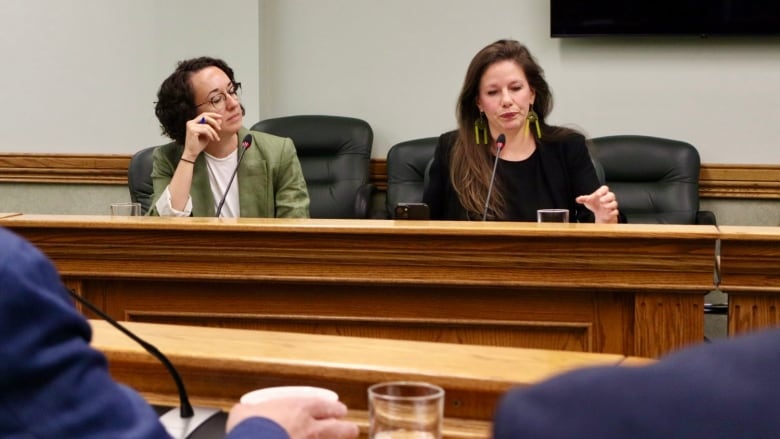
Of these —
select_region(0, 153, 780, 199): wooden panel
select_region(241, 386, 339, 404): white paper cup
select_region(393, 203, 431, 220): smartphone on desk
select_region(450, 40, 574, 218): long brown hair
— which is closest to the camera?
select_region(241, 386, 339, 404): white paper cup

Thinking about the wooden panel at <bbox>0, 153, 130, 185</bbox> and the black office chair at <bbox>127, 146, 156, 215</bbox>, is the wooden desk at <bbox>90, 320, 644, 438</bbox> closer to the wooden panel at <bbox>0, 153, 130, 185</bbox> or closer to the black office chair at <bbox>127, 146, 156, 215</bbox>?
the black office chair at <bbox>127, 146, 156, 215</bbox>

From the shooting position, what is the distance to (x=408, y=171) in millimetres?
4055

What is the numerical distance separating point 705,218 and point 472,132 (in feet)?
3.48

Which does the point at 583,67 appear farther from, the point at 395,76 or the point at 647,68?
the point at 395,76

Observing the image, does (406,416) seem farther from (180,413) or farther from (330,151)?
(330,151)

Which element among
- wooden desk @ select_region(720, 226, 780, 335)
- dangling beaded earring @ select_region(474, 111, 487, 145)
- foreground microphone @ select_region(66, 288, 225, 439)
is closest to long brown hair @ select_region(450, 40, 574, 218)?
dangling beaded earring @ select_region(474, 111, 487, 145)

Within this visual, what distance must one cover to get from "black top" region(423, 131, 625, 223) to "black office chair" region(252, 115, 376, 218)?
1.03 meters

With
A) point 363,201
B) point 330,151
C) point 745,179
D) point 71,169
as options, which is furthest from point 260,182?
point 745,179

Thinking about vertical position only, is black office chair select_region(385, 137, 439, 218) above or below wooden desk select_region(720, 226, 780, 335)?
above

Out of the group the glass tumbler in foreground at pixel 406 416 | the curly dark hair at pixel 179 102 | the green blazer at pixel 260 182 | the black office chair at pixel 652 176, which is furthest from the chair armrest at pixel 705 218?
the glass tumbler in foreground at pixel 406 416

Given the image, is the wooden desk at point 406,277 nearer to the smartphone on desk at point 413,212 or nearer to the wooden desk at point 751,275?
the wooden desk at point 751,275

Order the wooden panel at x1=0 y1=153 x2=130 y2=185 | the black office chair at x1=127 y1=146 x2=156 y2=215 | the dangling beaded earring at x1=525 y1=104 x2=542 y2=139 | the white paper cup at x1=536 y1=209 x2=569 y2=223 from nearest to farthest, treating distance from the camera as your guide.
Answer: the white paper cup at x1=536 y1=209 x2=569 y2=223 → the dangling beaded earring at x1=525 y1=104 x2=542 y2=139 → the black office chair at x1=127 y1=146 x2=156 y2=215 → the wooden panel at x1=0 y1=153 x2=130 y2=185

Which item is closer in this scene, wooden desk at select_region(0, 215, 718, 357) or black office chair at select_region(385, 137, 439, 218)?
wooden desk at select_region(0, 215, 718, 357)

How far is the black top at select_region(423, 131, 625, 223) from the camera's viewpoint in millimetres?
3102
